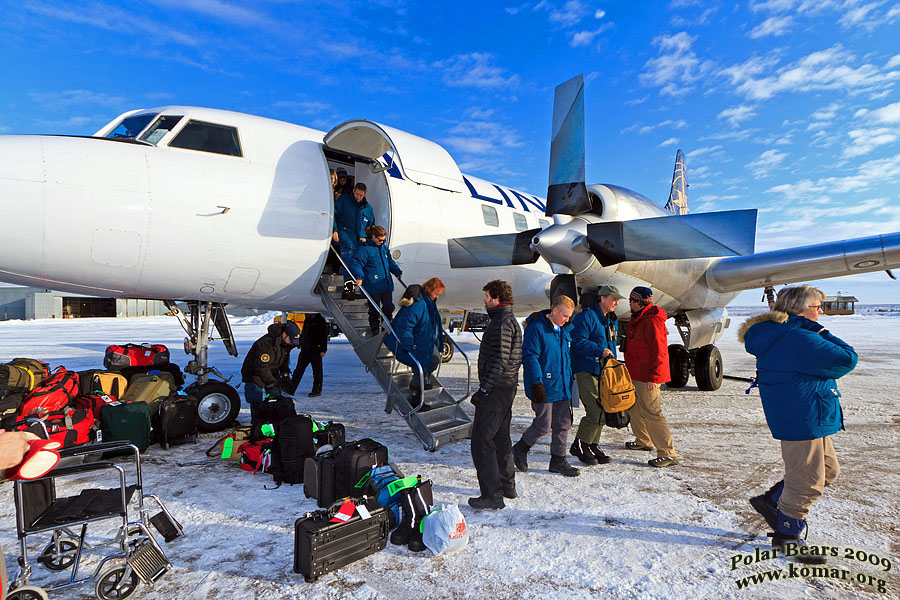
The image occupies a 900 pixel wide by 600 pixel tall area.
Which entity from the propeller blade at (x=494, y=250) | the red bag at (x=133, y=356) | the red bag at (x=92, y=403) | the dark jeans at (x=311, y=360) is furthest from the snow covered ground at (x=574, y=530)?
the propeller blade at (x=494, y=250)

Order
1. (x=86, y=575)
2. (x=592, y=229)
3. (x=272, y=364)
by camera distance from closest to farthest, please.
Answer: (x=86, y=575), (x=272, y=364), (x=592, y=229)

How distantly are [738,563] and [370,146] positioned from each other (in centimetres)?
679

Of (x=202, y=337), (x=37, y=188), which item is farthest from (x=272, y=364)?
(x=37, y=188)

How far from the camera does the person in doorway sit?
6.92 m

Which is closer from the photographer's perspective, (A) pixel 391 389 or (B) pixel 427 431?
(B) pixel 427 431

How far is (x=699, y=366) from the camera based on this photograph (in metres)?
10.3

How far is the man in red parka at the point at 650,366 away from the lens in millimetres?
5242

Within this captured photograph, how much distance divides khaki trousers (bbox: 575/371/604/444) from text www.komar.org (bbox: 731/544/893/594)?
2.09 m

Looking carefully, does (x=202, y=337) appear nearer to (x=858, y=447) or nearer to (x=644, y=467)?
(x=644, y=467)

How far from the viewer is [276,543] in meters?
3.51

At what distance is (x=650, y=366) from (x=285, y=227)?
4927mm

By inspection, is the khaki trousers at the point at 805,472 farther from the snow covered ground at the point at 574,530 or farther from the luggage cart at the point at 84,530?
the luggage cart at the point at 84,530

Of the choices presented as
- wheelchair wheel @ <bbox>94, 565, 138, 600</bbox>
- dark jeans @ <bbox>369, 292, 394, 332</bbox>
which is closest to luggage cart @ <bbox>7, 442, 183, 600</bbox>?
wheelchair wheel @ <bbox>94, 565, 138, 600</bbox>

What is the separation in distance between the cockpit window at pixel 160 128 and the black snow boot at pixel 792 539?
7.47m
